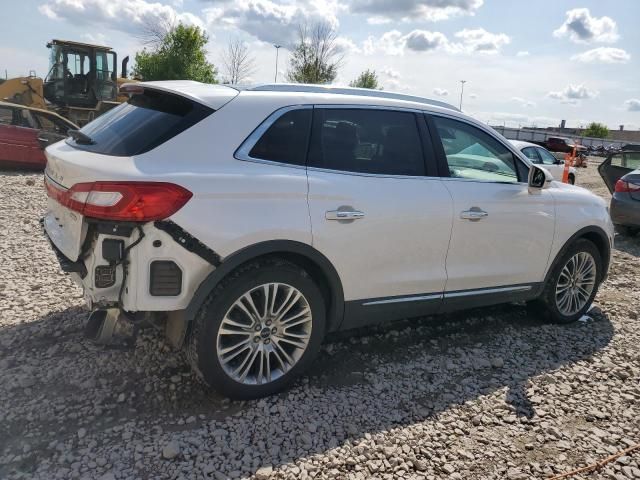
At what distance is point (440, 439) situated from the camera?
3.03 metres

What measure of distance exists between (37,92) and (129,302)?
15925 millimetres

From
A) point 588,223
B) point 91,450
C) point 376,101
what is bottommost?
point 91,450

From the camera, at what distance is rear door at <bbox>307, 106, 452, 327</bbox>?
3277mm

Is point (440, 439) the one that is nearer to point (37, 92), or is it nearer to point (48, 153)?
point (48, 153)

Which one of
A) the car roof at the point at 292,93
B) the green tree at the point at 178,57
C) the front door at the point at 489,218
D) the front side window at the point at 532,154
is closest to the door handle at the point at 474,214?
the front door at the point at 489,218

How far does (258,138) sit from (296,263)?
0.78 m

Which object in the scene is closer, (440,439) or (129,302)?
(129,302)

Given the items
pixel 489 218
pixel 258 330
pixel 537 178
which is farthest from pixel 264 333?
pixel 537 178

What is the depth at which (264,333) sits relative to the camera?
3203 mm

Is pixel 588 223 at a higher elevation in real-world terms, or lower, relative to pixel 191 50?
lower

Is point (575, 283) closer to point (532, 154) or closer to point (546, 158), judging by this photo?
point (532, 154)

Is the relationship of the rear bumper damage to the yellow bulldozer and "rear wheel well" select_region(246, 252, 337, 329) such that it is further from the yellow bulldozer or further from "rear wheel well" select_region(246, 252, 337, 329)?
the yellow bulldozer

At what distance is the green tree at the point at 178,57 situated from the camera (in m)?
37.5

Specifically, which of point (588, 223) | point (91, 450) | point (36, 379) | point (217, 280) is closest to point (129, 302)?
point (217, 280)
